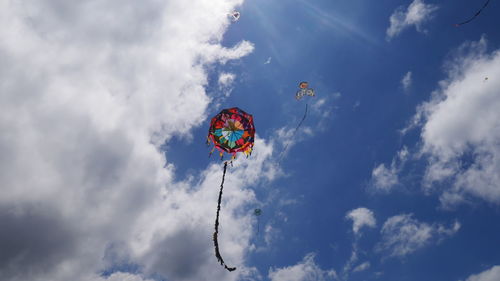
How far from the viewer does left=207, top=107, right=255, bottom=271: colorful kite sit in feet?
106

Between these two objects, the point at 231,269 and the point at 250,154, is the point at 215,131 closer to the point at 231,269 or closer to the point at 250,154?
the point at 250,154

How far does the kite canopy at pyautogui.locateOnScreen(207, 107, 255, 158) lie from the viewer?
32.2 meters

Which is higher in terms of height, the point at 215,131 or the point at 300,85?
the point at 300,85

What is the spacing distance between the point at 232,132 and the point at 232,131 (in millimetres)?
123

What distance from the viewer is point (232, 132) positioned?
33406 millimetres

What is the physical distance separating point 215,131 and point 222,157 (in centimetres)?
301

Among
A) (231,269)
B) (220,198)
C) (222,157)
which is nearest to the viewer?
(231,269)

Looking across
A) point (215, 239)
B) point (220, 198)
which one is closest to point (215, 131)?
point (220, 198)

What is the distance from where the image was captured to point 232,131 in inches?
1313

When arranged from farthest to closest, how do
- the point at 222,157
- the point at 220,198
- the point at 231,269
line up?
the point at 222,157 < the point at 220,198 < the point at 231,269

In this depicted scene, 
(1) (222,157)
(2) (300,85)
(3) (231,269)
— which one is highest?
(2) (300,85)

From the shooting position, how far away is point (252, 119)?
3284 centimetres

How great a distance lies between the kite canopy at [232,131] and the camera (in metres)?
32.2

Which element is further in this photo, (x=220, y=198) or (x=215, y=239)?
(x=220, y=198)
